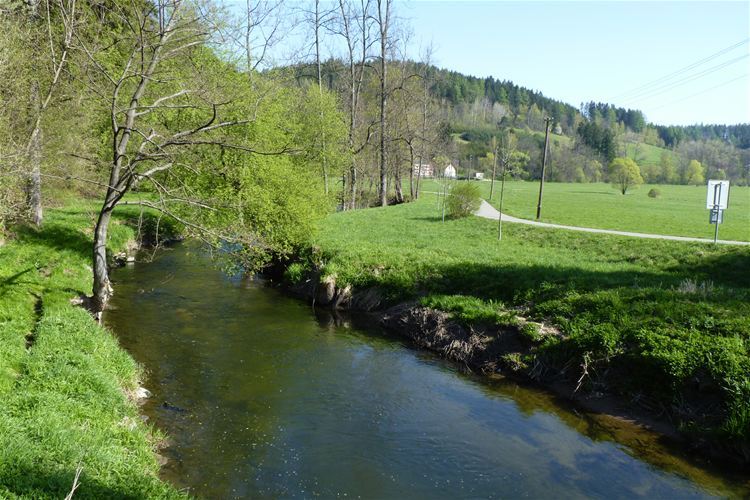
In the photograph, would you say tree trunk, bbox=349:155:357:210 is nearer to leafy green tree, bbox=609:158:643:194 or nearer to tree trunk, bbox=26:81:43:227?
tree trunk, bbox=26:81:43:227

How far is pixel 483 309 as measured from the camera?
1611 centimetres

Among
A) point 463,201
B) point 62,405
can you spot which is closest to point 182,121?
point 62,405

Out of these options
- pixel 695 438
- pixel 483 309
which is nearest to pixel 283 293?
pixel 483 309

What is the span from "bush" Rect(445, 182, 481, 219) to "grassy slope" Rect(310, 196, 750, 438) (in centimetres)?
609

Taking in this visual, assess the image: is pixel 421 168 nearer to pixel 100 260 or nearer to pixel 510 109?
pixel 100 260

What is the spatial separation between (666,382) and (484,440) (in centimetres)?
447

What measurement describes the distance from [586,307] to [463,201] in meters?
21.0

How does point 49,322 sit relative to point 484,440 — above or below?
above

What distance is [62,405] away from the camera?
28.2ft

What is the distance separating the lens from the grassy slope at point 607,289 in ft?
38.0

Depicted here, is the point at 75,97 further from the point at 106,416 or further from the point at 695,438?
the point at 695,438

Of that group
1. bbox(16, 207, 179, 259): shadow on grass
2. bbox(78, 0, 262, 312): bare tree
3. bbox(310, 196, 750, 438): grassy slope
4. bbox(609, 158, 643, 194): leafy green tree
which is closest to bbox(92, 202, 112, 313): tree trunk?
bbox(78, 0, 262, 312): bare tree

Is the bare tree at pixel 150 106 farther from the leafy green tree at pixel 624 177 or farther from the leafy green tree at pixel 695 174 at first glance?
the leafy green tree at pixel 695 174

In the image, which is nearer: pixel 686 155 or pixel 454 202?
pixel 454 202
